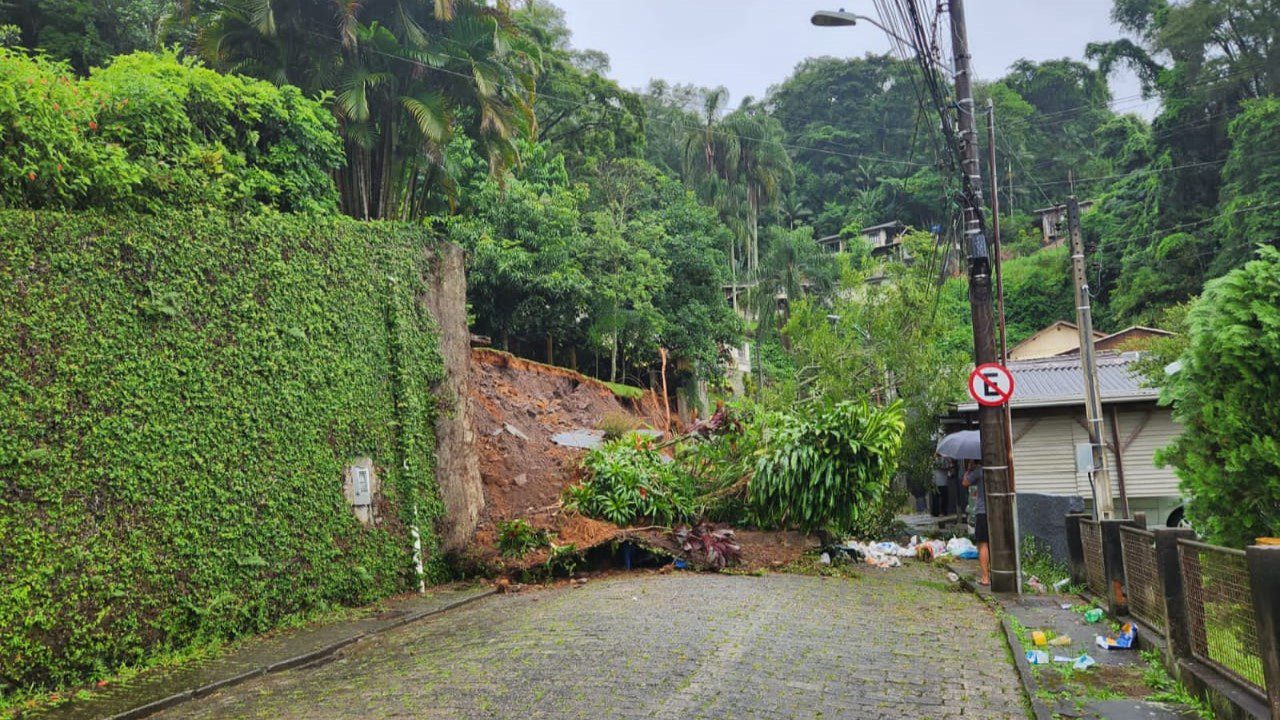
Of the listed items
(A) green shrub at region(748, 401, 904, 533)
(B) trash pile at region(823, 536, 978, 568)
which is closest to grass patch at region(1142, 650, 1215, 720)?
(A) green shrub at region(748, 401, 904, 533)

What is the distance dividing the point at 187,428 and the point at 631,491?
23.5 feet

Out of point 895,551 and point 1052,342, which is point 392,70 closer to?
point 895,551

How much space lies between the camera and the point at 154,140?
36.8 feet

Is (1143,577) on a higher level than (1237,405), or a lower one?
lower

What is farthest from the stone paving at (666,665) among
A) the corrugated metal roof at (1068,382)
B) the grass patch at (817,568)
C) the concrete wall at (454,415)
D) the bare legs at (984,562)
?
the corrugated metal roof at (1068,382)

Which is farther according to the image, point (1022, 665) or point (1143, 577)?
point (1143, 577)

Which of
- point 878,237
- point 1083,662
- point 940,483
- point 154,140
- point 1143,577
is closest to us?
point 1083,662

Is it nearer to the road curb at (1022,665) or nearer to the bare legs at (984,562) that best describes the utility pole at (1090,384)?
the bare legs at (984,562)

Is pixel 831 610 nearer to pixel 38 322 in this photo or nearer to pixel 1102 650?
pixel 1102 650

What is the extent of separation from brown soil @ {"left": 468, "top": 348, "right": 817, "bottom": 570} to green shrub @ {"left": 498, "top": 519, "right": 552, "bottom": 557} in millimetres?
127

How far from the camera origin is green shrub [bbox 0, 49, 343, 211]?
28.9ft

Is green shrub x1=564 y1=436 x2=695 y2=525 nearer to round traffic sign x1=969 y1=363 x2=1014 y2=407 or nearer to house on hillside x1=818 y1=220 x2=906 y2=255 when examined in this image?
round traffic sign x1=969 y1=363 x2=1014 y2=407

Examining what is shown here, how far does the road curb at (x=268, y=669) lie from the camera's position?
23.2 ft

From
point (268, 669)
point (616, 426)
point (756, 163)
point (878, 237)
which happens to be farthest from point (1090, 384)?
point (878, 237)
